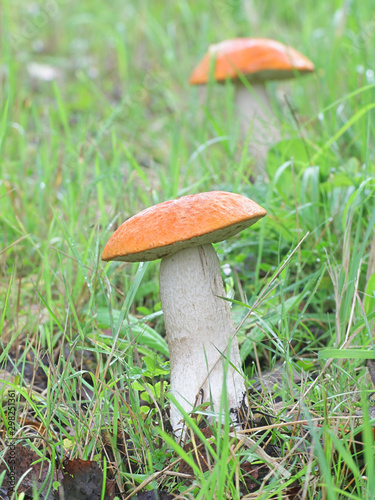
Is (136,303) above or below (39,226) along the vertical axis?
below

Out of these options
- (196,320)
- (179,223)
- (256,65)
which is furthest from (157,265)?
(256,65)

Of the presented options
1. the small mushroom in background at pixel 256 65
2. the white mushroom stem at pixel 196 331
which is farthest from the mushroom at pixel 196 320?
the small mushroom in background at pixel 256 65

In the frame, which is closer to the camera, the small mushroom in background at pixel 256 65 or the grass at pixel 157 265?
the grass at pixel 157 265

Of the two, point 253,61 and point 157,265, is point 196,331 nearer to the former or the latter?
point 157,265

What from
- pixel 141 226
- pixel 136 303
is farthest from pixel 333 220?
pixel 141 226

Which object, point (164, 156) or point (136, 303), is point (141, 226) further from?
point (164, 156)

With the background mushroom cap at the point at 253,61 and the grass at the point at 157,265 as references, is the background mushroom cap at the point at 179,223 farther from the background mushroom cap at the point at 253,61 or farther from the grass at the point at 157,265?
the background mushroom cap at the point at 253,61
